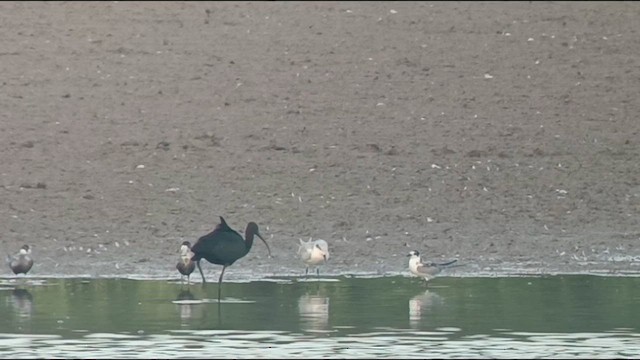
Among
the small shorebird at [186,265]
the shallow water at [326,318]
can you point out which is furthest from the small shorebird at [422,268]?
the small shorebird at [186,265]

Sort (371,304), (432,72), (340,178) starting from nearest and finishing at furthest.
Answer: (371,304) < (340,178) < (432,72)

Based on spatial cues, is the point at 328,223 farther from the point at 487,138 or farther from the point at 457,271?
the point at 487,138

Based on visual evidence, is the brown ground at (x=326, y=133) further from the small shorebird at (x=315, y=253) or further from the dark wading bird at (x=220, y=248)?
the dark wading bird at (x=220, y=248)

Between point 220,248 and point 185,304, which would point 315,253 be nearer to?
point 220,248

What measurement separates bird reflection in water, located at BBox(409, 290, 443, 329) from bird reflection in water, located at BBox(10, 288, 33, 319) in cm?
278

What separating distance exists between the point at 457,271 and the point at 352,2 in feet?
45.0

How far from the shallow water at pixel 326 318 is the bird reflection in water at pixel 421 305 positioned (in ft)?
0.05

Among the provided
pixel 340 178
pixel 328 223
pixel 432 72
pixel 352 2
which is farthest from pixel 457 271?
pixel 352 2

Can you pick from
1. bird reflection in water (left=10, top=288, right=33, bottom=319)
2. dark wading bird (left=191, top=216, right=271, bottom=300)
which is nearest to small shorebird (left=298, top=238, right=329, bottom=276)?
dark wading bird (left=191, top=216, right=271, bottom=300)

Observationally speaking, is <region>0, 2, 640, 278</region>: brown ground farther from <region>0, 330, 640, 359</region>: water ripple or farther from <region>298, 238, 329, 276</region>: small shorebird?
<region>0, 330, 640, 359</region>: water ripple

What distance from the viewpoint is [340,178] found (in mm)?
20250

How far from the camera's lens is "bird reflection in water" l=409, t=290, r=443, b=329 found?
1342 cm

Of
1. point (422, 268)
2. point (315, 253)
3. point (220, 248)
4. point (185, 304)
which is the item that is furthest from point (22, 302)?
point (422, 268)

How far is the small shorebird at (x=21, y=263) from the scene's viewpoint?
16047 mm
